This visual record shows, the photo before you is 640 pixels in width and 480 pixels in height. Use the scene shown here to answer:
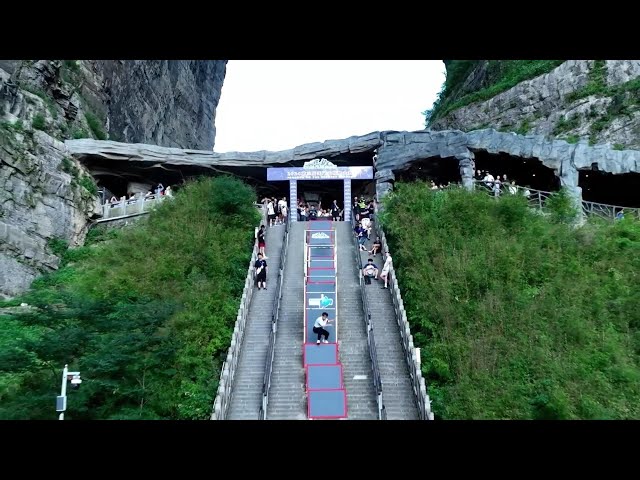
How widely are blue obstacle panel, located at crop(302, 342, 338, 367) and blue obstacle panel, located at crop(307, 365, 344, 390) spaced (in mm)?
288

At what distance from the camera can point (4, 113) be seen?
914 inches

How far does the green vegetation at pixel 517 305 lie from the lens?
13797 millimetres

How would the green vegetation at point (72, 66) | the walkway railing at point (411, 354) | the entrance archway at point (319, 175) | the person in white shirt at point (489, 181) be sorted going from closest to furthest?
the walkway railing at point (411, 354) < the person in white shirt at point (489, 181) < the entrance archway at point (319, 175) < the green vegetation at point (72, 66)

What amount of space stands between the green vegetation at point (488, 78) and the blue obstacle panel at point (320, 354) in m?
22.6

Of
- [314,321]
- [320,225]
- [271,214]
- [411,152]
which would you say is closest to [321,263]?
[314,321]

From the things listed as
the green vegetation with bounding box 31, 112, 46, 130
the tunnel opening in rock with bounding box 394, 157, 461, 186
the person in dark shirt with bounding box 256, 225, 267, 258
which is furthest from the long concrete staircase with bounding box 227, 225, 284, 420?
the green vegetation with bounding box 31, 112, 46, 130

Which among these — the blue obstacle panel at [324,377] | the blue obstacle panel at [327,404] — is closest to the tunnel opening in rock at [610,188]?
the blue obstacle panel at [324,377]

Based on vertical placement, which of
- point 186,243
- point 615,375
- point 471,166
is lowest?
point 615,375

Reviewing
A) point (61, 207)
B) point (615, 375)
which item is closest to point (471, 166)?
point (615, 375)

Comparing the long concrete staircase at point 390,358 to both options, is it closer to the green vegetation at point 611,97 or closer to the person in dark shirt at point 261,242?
the person in dark shirt at point 261,242

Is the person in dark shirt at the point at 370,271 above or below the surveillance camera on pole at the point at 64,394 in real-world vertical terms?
above
